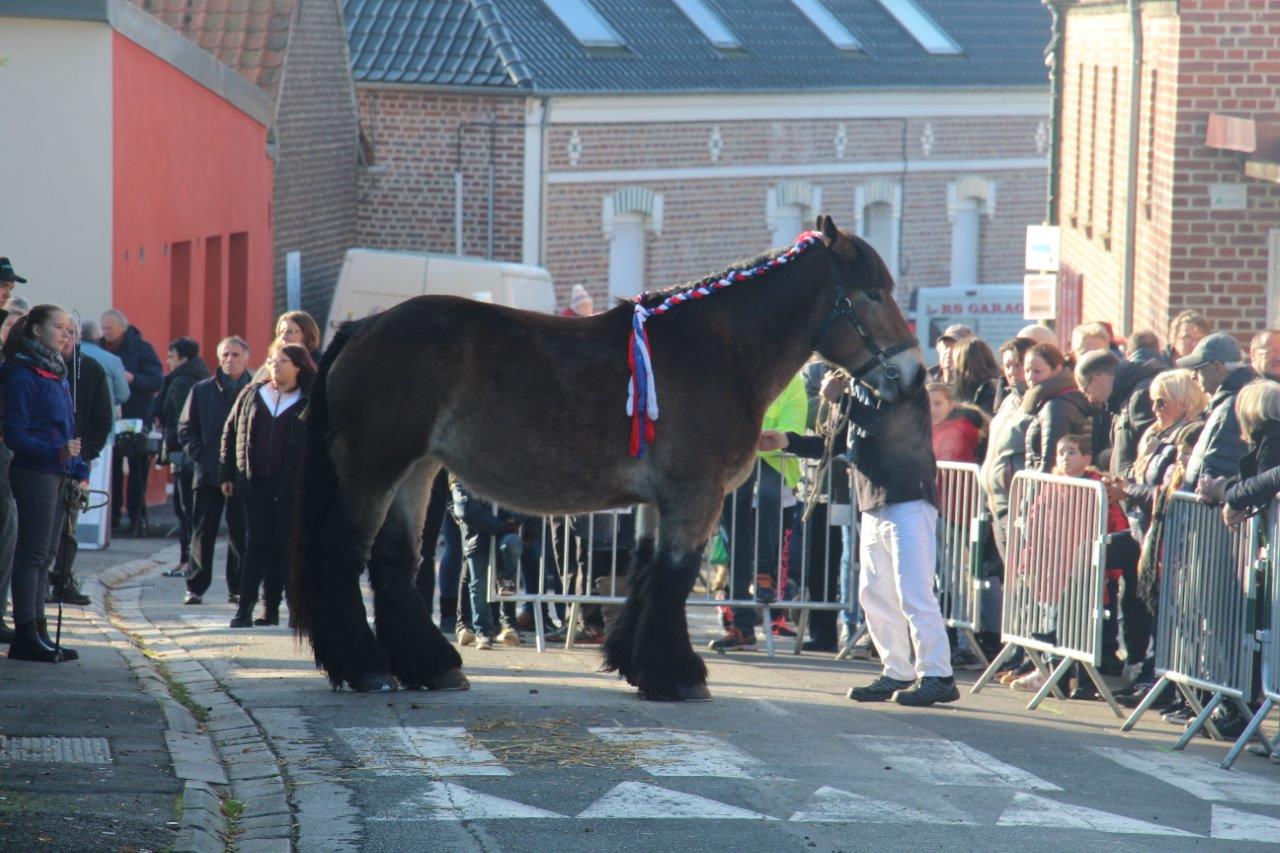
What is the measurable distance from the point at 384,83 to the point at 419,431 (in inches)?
924

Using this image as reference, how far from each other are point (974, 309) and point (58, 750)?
27.5m

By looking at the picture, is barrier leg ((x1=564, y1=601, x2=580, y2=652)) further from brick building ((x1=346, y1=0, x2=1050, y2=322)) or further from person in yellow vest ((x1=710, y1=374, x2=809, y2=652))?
brick building ((x1=346, y1=0, x2=1050, y2=322))

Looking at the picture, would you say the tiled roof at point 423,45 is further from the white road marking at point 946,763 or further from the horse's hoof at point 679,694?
the white road marking at point 946,763

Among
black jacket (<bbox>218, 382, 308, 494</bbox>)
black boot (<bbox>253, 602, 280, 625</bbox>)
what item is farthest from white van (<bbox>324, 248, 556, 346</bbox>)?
black boot (<bbox>253, 602, 280, 625</bbox>)

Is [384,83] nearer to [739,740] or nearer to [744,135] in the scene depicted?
[744,135]

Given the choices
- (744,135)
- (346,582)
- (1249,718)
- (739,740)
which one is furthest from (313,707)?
(744,135)

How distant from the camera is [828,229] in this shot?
952 centimetres

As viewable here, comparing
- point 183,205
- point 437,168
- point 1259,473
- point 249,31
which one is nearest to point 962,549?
point 1259,473

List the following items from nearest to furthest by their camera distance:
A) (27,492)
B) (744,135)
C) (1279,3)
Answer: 1. (27,492)
2. (1279,3)
3. (744,135)

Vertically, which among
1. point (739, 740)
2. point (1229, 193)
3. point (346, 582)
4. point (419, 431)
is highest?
point (1229, 193)

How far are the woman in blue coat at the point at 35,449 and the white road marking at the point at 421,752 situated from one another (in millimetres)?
2774

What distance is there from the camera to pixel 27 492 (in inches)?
417

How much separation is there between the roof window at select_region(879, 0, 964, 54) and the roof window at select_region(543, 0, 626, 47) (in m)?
9.11

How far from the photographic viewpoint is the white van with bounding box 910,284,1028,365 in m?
34.2
